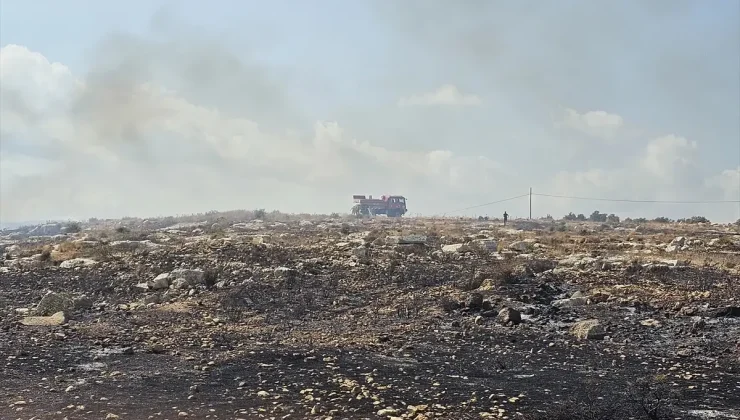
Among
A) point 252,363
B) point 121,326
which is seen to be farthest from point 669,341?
point 121,326

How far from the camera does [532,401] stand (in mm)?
5887

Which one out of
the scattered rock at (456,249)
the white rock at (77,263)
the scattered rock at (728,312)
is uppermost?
the scattered rock at (456,249)

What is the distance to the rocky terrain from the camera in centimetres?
581

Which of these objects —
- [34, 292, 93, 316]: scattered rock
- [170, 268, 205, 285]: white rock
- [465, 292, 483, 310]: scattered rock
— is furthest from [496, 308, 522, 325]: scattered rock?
[34, 292, 93, 316]: scattered rock

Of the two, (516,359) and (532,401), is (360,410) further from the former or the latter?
(516,359)

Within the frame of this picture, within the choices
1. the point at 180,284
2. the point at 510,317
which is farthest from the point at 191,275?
the point at 510,317

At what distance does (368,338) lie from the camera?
29.3ft

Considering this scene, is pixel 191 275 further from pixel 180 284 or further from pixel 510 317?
pixel 510 317

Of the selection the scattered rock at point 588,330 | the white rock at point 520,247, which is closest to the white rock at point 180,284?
the scattered rock at point 588,330

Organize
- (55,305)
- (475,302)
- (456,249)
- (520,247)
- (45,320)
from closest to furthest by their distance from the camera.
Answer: (45,320) → (55,305) → (475,302) → (456,249) → (520,247)

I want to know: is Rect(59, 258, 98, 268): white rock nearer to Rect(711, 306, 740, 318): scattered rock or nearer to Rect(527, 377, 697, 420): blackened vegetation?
Rect(527, 377, 697, 420): blackened vegetation

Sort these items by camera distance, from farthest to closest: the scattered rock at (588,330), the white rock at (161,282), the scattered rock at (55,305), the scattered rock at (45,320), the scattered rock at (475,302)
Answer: the white rock at (161,282) → the scattered rock at (475,302) → the scattered rock at (55,305) → the scattered rock at (45,320) → the scattered rock at (588,330)

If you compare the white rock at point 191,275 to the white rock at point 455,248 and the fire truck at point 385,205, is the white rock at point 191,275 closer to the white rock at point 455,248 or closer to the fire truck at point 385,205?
the white rock at point 455,248

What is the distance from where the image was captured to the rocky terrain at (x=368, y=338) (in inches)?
229
